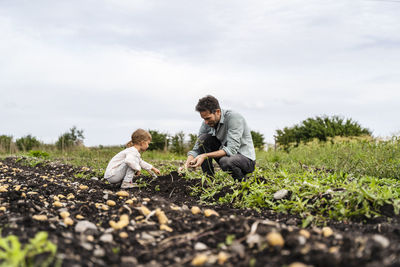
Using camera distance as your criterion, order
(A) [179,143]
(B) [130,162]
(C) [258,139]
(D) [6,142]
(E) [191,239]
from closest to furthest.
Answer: (E) [191,239], (B) [130,162], (A) [179,143], (C) [258,139], (D) [6,142]

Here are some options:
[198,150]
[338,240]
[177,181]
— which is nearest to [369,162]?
[198,150]

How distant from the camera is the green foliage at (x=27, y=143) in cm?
2007

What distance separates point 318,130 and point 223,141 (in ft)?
41.7

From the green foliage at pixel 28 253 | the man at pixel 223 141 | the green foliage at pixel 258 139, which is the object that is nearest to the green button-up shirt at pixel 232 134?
the man at pixel 223 141

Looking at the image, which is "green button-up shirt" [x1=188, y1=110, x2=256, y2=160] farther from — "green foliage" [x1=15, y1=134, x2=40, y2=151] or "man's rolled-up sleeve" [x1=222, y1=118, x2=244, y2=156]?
"green foliage" [x1=15, y1=134, x2=40, y2=151]

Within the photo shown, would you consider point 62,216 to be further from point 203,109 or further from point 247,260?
point 203,109

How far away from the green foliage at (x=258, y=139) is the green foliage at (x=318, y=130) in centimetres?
129

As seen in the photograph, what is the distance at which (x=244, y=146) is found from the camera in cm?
562

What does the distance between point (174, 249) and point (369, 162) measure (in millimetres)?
6183

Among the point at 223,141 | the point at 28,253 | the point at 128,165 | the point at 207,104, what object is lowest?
the point at 28,253

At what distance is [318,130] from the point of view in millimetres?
17234

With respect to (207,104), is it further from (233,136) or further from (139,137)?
(139,137)

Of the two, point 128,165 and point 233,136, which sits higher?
point 233,136

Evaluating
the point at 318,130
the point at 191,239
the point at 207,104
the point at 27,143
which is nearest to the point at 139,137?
the point at 207,104
